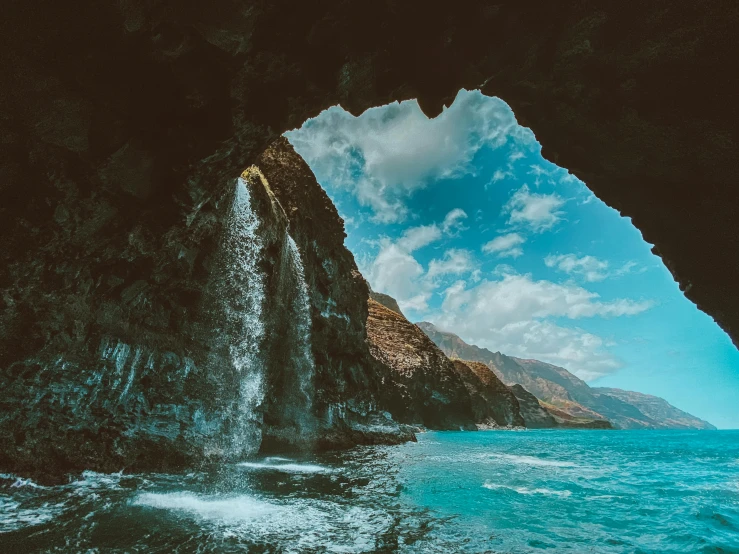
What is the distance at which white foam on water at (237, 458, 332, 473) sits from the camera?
13961 mm

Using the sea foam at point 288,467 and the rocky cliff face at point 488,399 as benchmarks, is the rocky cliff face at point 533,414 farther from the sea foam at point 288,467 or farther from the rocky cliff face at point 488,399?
the sea foam at point 288,467

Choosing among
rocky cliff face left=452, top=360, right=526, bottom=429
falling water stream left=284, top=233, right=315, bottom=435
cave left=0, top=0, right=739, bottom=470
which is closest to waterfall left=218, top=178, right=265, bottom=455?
falling water stream left=284, top=233, right=315, bottom=435

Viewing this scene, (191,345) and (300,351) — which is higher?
(300,351)

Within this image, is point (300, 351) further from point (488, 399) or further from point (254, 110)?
point (488, 399)

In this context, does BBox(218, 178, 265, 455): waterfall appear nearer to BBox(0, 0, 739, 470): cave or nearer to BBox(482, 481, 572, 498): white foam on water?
BBox(0, 0, 739, 470): cave

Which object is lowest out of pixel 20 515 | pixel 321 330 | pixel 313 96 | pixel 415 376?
pixel 20 515

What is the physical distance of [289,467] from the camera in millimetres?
14742

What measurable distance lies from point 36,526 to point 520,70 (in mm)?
15724

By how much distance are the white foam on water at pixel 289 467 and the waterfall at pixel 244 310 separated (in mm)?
1519

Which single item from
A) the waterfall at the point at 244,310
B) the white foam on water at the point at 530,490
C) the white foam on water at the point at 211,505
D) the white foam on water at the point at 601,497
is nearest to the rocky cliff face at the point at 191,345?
the waterfall at the point at 244,310

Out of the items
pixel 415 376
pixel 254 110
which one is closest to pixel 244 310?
pixel 254 110

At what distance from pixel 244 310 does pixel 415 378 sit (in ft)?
174

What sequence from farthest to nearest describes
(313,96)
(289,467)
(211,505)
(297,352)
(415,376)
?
(415,376) → (297,352) → (289,467) → (313,96) → (211,505)

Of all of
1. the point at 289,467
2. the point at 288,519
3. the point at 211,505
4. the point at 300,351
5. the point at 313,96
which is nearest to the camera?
the point at 288,519
